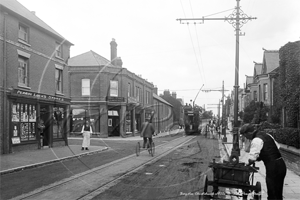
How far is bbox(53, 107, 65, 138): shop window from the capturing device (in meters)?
19.9

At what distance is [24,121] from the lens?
16750 mm

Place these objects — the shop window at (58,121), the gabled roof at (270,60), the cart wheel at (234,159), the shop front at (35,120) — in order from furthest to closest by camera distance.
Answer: the gabled roof at (270,60) → the shop window at (58,121) → the shop front at (35,120) → the cart wheel at (234,159)

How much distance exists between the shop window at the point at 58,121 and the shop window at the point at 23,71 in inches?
133

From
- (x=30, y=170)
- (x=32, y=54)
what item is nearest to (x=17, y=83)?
(x=32, y=54)

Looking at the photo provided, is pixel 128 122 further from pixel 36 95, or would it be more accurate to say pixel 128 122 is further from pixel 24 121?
pixel 24 121

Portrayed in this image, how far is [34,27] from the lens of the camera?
57.6 feet

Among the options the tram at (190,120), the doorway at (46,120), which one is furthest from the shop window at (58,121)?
the tram at (190,120)

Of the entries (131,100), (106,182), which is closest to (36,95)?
(106,182)

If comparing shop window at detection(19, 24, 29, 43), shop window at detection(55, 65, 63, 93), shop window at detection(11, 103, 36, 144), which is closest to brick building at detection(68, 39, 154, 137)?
shop window at detection(55, 65, 63, 93)

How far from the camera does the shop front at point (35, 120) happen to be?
1568cm

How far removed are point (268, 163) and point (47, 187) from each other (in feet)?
18.4

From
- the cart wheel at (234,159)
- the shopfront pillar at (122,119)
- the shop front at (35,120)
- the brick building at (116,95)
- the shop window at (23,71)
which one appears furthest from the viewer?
the shopfront pillar at (122,119)

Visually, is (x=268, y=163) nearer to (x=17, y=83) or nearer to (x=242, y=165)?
(x=242, y=165)

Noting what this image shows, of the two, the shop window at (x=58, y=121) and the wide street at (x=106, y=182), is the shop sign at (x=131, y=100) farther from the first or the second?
the wide street at (x=106, y=182)
